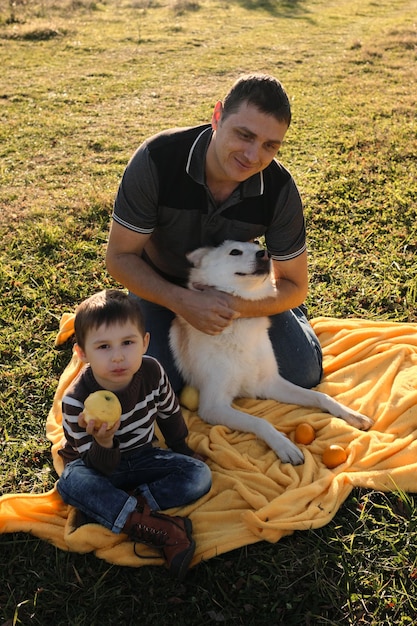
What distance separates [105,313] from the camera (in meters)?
2.46

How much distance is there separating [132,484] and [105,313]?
85cm

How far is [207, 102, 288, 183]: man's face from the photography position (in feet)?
9.14

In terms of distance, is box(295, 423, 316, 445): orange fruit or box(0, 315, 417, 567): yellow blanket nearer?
box(0, 315, 417, 567): yellow blanket

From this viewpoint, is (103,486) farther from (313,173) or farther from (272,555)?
(313,173)

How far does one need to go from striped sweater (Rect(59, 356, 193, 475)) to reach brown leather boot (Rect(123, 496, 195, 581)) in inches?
9.8

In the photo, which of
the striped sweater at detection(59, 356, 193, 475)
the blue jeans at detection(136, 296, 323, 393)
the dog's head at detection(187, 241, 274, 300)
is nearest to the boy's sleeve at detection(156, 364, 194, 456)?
the striped sweater at detection(59, 356, 193, 475)

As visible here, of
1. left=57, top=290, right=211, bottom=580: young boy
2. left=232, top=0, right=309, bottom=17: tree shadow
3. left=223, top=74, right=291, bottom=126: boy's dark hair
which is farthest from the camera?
left=232, top=0, right=309, bottom=17: tree shadow

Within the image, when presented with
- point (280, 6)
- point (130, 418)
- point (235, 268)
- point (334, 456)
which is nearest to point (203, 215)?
point (235, 268)

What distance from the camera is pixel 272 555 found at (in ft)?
8.08

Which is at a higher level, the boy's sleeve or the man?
the man

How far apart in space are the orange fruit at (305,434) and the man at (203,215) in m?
0.68

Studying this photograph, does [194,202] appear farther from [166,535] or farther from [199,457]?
[166,535]

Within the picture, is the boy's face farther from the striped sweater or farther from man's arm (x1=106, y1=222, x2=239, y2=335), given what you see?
man's arm (x1=106, y1=222, x2=239, y2=335)

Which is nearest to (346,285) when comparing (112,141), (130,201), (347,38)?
(130,201)
